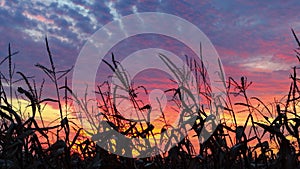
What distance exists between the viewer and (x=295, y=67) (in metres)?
3.11

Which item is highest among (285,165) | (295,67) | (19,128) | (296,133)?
(295,67)

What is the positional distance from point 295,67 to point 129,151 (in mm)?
1848

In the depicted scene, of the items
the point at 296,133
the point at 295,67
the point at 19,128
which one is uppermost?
the point at 295,67

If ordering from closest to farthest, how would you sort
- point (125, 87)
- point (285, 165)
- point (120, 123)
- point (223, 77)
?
1. point (285, 165)
2. point (223, 77)
3. point (125, 87)
4. point (120, 123)

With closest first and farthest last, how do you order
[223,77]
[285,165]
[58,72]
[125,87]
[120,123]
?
[285,165]
[58,72]
[223,77]
[125,87]
[120,123]

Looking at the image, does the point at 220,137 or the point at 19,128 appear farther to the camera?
the point at 220,137

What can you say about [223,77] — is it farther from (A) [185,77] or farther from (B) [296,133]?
(B) [296,133]

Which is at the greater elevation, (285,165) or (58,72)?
(58,72)

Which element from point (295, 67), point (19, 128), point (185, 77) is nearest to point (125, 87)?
point (185, 77)

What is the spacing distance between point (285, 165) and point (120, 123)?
2.10 meters

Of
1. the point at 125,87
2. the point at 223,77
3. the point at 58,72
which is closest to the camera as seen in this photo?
the point at 58,72

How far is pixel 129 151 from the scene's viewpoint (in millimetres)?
3957

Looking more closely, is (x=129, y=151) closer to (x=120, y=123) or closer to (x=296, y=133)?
(x=120, y=123)

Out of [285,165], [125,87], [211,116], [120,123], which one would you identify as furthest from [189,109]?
[285,165]
